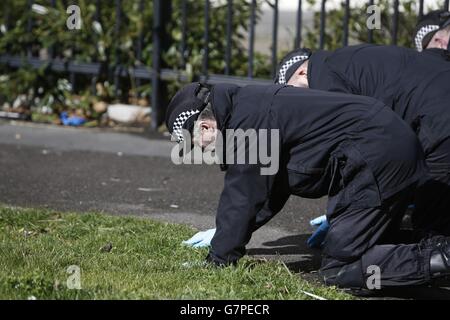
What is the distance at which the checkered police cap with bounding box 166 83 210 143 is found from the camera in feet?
14.2

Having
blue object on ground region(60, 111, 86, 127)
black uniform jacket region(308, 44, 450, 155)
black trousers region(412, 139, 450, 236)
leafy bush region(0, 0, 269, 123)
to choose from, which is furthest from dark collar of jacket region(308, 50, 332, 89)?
blue object on ground region(60, 111, 86, 127)

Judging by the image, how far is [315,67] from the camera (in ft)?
15.9

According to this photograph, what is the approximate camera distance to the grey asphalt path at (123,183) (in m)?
5.61

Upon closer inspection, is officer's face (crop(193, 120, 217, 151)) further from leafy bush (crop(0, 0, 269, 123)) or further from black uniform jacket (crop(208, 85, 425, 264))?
leafy bush (crop(0, 0, 269, 123))

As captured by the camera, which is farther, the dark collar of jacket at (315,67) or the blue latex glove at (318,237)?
the blue latex glove at (318,237)

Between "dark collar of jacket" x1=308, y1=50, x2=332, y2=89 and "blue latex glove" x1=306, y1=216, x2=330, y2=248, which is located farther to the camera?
"blue latex glove" x1=306, y1=216, x2=330, y2=248

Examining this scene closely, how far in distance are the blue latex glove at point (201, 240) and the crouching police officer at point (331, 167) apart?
54 centimetres

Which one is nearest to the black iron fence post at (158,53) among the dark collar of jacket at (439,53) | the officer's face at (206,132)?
the dark collar of jacket at (439,53)

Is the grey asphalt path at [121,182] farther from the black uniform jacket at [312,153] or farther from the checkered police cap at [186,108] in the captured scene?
the checkered police cap at [186,108]

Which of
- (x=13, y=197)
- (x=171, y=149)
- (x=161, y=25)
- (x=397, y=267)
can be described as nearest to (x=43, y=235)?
(x=13, y=197)

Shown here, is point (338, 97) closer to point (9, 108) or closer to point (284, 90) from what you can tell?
point (284, 90)

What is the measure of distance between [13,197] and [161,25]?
2800 mm

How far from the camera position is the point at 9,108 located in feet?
30.2

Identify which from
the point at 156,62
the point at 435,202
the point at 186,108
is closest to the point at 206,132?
the point at 186,108
